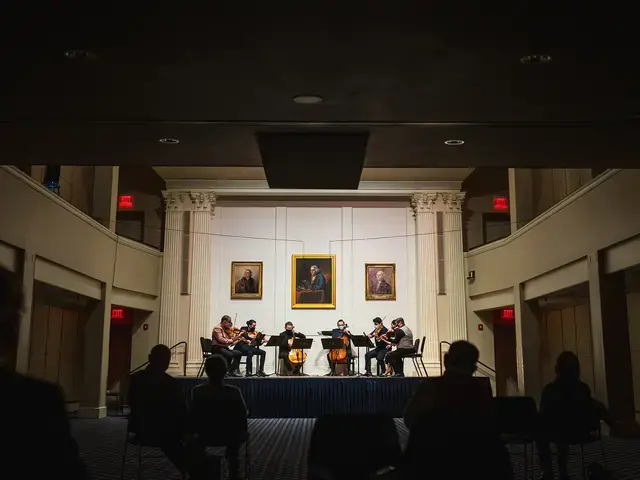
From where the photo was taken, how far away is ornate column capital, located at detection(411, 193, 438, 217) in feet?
61.4

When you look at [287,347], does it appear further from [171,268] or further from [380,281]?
[171,268]

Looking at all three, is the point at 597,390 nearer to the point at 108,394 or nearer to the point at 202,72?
the point at 202,72

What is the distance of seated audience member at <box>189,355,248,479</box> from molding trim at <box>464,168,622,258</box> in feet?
23.9

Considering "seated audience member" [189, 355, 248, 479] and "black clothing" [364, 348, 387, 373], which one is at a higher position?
"black clothing" [364, 348, 387, 373]

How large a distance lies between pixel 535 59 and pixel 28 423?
4.32 meters

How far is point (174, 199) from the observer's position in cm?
1864

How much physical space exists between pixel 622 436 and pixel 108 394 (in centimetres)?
1243

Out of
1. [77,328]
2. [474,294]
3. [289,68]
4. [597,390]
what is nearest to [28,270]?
[77,328]

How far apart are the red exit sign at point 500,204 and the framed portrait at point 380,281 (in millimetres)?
3228

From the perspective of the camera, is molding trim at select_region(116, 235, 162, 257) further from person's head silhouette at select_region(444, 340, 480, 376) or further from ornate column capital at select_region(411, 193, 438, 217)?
person's head silhouette at select_region(444, 340, 480, 376)

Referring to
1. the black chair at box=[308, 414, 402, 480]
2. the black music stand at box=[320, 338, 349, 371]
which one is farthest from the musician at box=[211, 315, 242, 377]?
the black chair at box=[308, 414, 402, 480]

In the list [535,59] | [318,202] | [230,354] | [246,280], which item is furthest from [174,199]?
[535,59]

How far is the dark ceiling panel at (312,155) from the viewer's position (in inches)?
259

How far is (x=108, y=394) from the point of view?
57.3ft
